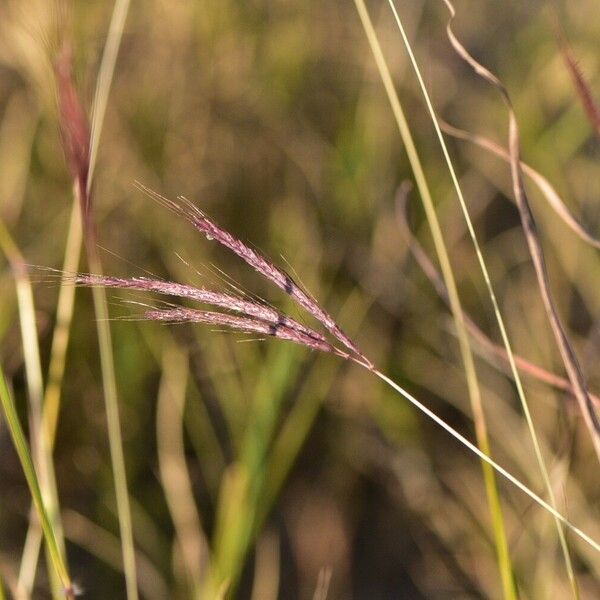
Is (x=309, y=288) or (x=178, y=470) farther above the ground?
(x=309, y=288)

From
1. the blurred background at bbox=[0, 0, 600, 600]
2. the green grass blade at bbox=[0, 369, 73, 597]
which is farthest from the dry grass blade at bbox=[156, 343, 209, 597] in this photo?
the green grass blade at bbox=[0, 369, 73, 597]

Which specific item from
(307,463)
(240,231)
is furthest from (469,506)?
(240,231)

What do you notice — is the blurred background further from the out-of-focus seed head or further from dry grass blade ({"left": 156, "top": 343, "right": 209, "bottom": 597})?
the out-of-focus seed head

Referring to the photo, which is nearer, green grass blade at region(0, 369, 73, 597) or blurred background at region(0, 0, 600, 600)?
green grass blade at region(0, 369, 73, 597)

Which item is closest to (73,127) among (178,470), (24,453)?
(24,453)

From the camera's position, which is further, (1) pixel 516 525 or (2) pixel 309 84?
(2) pixel 309 84

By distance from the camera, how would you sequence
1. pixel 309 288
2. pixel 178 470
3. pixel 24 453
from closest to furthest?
1. pixel 24 453
2. pixel 178 470
3. pixel 309 288

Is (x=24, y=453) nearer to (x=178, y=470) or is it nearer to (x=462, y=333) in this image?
(x=462, y=333)

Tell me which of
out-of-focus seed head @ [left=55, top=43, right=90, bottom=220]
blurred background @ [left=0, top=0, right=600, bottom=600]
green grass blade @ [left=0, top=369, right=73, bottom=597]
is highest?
blurred background @ [left=0, top=0, right=600, bottom=600]

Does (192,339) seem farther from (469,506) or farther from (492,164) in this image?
(492,164)
